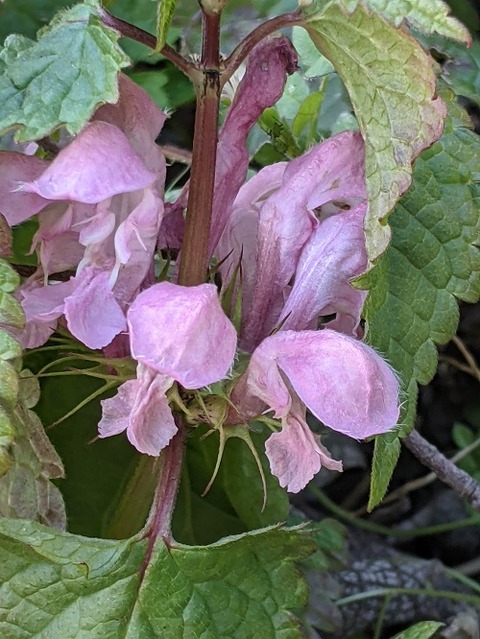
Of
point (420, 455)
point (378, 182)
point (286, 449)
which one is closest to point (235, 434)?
point (286, 449)

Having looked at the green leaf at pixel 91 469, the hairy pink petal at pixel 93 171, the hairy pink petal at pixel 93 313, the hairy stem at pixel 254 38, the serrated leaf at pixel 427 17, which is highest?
the serrated leaf at pixel 427 17

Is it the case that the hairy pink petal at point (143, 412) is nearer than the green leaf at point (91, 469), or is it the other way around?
the hairy pink petal at point (143, 412)

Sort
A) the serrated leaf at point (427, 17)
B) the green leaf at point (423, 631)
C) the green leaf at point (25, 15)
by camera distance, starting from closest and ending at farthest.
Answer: the serrated leaf at point (427, 17) < the green leaf at point (423, 631) < the green leaf at point (25, 15)

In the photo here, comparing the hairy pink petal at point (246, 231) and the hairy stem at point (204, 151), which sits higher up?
the hairy stem at point (204, 151)

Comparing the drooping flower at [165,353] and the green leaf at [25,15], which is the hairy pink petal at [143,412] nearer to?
the drooping flower at [165,353]

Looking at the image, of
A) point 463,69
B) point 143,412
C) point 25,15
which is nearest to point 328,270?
point 143,412

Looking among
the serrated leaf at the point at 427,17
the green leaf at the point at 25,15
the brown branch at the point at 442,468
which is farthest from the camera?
the green leaf at the point at 25,15

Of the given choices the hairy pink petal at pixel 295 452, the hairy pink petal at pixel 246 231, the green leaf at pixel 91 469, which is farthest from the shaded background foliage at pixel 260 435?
the hairy pink petal at pixel 295 452
